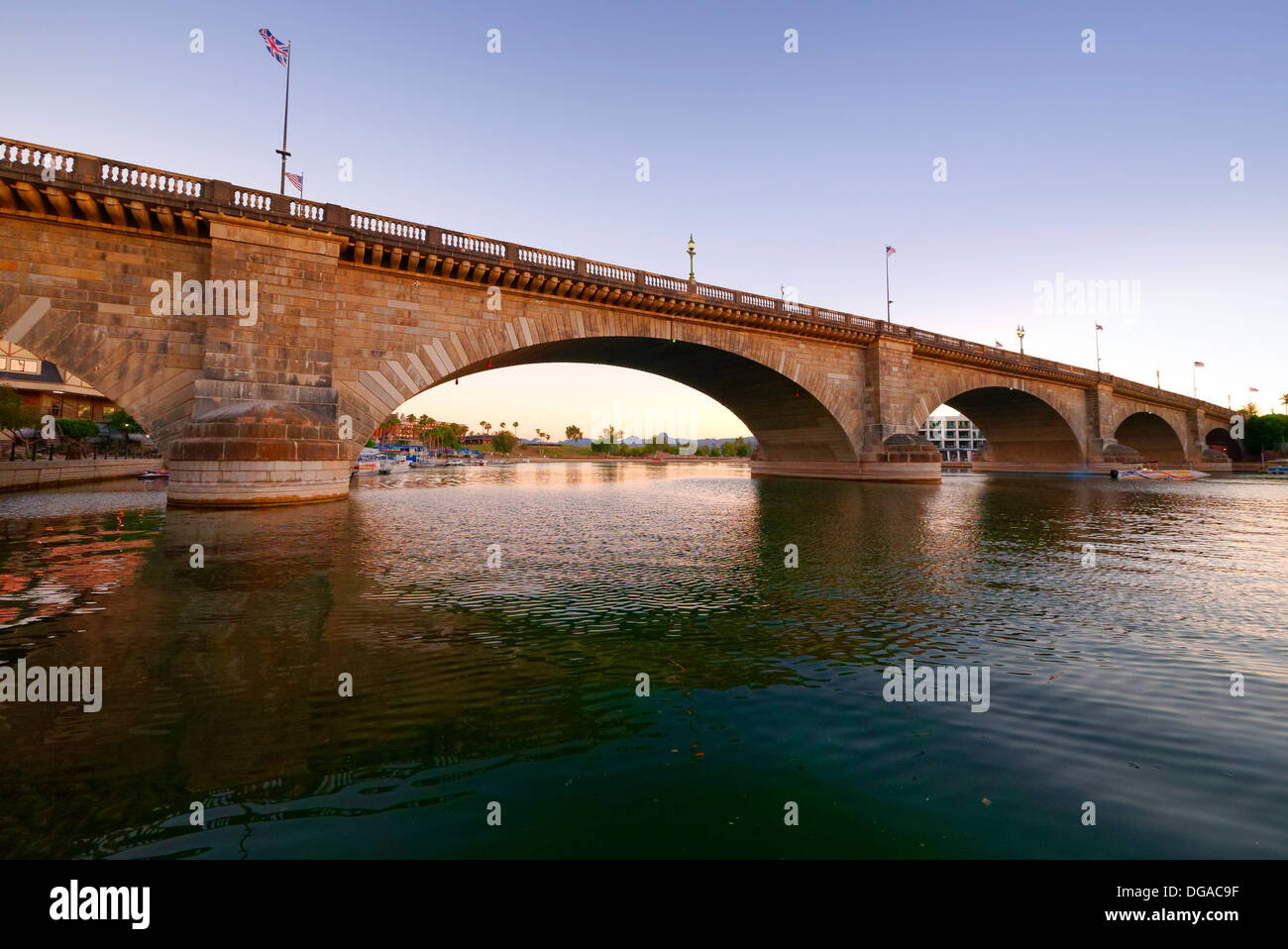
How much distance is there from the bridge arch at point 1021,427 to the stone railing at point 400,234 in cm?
2370

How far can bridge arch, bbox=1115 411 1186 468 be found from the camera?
3044 inches

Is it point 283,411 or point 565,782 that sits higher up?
point 283,411

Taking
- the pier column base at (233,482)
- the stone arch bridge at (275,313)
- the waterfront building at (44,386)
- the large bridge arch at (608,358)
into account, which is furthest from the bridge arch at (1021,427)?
the waterfront building at (44,386)

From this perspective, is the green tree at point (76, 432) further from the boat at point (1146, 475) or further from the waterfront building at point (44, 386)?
the boat at point (1146, 475)

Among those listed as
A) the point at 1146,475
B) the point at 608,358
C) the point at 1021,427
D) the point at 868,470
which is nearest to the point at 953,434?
the point at 1021,427

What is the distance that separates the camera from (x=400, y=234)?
24.8 m

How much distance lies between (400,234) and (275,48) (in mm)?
7854

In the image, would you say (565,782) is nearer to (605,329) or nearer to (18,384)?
(605,329)

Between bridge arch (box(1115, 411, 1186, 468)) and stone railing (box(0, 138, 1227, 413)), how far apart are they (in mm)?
59051

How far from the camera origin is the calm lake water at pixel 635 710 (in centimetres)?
339

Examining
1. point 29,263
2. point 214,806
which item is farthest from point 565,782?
point 29,263

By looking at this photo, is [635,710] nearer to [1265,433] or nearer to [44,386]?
[44,386]

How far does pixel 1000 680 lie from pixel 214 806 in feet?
22.2
